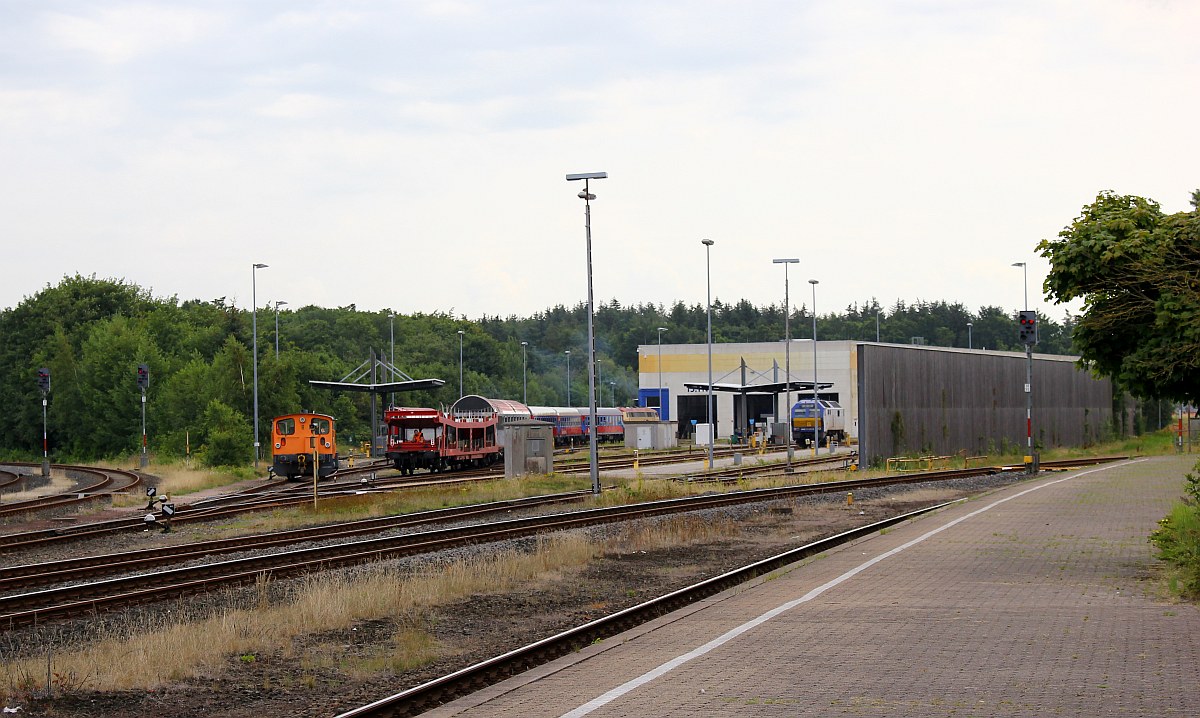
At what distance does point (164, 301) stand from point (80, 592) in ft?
387

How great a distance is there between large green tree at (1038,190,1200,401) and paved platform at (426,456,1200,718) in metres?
2.72

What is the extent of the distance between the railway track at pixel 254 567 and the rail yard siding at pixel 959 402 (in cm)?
1965

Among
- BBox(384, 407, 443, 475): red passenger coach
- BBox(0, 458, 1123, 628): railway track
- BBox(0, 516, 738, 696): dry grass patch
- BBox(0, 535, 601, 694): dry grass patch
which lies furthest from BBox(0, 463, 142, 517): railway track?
BBox(0, 535, 601, 694): dry grass patch

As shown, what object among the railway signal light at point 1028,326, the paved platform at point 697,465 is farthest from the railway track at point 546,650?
the railway signal light at point 1028,326

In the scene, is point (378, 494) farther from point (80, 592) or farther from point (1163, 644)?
point (1163, 644)

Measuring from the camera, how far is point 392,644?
504 inches

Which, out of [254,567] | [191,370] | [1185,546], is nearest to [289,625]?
[254,567]

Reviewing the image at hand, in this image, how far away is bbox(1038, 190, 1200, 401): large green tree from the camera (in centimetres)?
1453

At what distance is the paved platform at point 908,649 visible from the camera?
29.7 ft

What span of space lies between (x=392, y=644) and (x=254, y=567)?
23.2 ft

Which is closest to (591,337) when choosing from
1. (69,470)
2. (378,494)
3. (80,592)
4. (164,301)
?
(378,494)

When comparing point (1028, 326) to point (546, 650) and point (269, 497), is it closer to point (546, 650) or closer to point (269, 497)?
point (269, 497)

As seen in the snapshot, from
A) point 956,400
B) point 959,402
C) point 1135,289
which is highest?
point 1135,289

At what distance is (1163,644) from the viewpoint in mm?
11023
